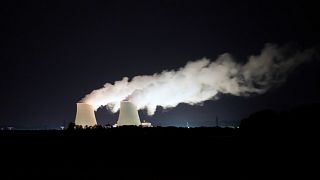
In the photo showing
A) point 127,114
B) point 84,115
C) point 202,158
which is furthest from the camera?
point 84,115

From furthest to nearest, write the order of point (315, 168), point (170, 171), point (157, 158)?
point (157, 158), point (170, 171), point (315, 168)

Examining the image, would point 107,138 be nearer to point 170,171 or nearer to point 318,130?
point 170,171

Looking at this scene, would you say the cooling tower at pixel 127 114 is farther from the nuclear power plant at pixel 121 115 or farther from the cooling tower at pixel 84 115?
the cooling tower at pixel 84 115

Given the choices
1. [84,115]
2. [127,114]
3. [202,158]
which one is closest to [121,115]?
[127,114]

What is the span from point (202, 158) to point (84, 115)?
21.9m

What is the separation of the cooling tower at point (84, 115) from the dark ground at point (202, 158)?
11.1 meters

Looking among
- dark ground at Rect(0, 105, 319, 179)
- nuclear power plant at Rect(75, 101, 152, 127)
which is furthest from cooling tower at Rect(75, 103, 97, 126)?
dark ground at Rect(0, 105, 319, 179)

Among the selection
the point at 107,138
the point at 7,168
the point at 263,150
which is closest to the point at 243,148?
the point at 263,150

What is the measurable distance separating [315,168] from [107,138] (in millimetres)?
25095

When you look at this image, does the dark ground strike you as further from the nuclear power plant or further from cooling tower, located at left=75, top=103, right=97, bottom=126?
cooling tower, located at left=75, top=103, right=97, bottom=126

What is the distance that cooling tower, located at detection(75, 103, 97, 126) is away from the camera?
41.9m

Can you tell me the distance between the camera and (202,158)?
23.3 metres

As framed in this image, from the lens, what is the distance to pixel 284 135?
1652cm

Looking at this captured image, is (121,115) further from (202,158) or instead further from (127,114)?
(202,158)
